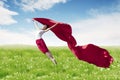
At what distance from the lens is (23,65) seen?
27844 mm

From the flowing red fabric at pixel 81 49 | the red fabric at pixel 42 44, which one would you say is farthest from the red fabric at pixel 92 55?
the red fabric at pixel 42 44

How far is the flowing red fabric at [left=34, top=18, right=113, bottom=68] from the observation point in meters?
13.4

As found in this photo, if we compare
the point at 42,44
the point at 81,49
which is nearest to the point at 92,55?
the point at 81,49

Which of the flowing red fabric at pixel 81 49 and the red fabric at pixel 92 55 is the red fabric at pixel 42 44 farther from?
the red fabric at pixel 92 55

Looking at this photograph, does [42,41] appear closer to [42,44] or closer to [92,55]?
[42,44]

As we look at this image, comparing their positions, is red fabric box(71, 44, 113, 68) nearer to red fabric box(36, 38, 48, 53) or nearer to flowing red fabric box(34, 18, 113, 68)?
flowing red fabric box(34, 18, 113, 68)

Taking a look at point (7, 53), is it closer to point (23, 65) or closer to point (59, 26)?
point (23, 65)

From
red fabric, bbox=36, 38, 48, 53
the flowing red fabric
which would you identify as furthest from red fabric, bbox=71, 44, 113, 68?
red fabric, bbox=36, 38, 48, 53

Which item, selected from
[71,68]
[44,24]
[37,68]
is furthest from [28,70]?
[44,24]

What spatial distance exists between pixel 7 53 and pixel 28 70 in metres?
11.6

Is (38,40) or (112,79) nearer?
(38,40)

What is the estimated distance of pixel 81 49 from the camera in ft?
45.8

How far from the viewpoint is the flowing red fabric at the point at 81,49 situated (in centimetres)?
1343

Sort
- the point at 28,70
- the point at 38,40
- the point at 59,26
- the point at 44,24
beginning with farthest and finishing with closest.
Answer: the point at 28,70, the point at 59,26, the point at 44,24, the point at 38,40
